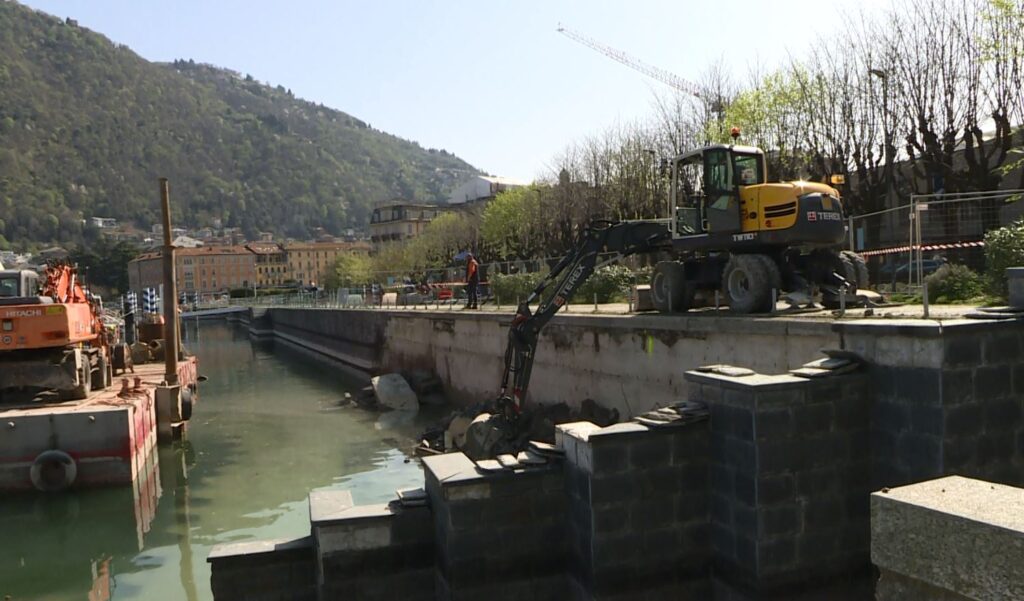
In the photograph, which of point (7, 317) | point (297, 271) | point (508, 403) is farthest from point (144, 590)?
point (297, 271)

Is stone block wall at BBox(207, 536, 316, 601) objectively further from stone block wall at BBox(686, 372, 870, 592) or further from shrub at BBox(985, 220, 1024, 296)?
shrub at BBox(985, 220, 1024, 296)

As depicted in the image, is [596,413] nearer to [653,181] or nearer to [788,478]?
[788,478]

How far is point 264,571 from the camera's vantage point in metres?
8.64

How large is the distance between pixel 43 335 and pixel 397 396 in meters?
12.4

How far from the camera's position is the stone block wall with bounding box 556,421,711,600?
7.93m

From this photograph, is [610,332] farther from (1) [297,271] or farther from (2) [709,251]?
(1) [297,271]

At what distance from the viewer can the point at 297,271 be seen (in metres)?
166

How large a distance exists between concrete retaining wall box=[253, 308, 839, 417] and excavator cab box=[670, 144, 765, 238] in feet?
6.00

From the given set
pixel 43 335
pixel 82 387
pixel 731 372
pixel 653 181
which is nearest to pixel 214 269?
pixel 653 181

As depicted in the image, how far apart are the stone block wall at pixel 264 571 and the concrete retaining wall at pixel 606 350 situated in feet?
23.1

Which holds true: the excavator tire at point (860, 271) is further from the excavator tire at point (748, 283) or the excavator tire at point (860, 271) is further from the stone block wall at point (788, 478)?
the stone block wall at point (788, 478)

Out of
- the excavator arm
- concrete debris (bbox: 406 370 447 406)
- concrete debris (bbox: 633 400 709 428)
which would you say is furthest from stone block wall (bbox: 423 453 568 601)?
concrete debris (bbox: 406 370 447 406)

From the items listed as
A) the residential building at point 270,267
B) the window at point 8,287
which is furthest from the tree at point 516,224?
the residential building at point 270,267

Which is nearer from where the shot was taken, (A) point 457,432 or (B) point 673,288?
(B) point 673,288
